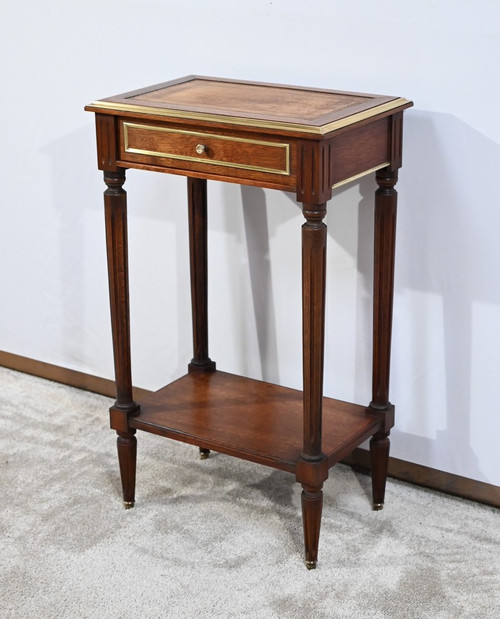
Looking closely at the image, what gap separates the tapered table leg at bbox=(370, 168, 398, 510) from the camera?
2363 millimetres

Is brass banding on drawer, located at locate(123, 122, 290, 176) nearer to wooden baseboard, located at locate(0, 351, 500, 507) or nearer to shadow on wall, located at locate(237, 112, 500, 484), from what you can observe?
shadow on wall, located at locate(237, 112, 500, 484)

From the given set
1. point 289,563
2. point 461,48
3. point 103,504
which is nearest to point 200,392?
point 103,504

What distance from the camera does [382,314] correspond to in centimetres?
246

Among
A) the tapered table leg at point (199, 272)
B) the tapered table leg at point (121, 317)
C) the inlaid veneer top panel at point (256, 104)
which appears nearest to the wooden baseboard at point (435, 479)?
the tapered table leg at point (199, 272)

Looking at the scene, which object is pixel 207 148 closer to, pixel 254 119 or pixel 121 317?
pixel 254 119

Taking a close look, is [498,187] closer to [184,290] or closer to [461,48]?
[461,48]

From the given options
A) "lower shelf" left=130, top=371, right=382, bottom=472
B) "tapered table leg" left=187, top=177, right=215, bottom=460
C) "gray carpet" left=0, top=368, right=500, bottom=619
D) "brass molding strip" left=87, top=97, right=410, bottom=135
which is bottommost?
"gray carpet" left=0, top=368, right=500, bottom=619

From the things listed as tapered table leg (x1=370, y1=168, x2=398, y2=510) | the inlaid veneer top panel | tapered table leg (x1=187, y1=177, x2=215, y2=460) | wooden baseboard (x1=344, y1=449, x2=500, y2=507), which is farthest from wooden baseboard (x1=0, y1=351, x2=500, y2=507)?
the inlaid veneer top panel

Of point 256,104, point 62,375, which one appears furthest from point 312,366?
point 62,375

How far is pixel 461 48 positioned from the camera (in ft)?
7.51

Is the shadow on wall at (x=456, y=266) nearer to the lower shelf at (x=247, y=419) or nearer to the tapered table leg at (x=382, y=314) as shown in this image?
the tapered table leg at (x=382, y=314)

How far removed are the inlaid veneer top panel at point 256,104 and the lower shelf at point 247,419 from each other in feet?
2.52

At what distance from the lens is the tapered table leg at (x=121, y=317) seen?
7.77ft

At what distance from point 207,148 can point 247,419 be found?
721mm
